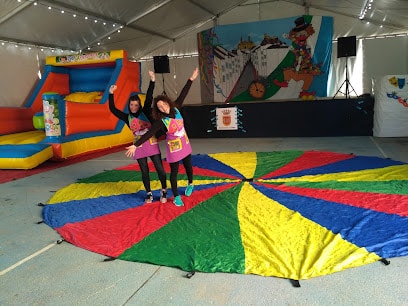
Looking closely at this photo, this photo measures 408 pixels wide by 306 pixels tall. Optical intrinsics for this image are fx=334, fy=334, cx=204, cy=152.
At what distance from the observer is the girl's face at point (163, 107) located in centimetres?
329

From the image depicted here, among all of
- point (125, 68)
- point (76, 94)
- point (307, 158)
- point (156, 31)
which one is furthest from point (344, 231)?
point (156, 31)

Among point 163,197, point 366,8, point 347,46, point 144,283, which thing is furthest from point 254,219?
point 366,8

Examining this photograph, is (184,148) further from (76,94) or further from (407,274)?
(76,94)

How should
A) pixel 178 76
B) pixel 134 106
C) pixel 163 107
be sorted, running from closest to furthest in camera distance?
pixel 163 107 < pixel 134 106 < pixel 178 76

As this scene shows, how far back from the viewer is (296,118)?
841 centimetres

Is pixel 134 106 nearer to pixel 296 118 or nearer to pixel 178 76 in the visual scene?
pixel 296 118

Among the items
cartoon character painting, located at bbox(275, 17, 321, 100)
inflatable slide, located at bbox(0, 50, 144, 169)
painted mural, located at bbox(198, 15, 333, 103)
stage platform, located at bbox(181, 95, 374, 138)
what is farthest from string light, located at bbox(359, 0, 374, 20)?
inflatable slide, located at bbox(0, 50, 144, 169)

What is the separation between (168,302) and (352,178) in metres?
3.12

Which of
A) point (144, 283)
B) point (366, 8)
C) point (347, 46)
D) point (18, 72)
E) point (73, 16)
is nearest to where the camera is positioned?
point (144, 283)

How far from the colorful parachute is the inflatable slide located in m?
1.74

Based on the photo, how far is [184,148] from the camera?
3.45 m

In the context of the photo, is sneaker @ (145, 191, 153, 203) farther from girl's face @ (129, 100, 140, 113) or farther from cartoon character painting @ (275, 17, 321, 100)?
cartoon character painting @ (275, 17, 321, 100)

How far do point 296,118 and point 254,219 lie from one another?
232 inches

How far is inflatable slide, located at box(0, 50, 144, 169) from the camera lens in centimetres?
603
